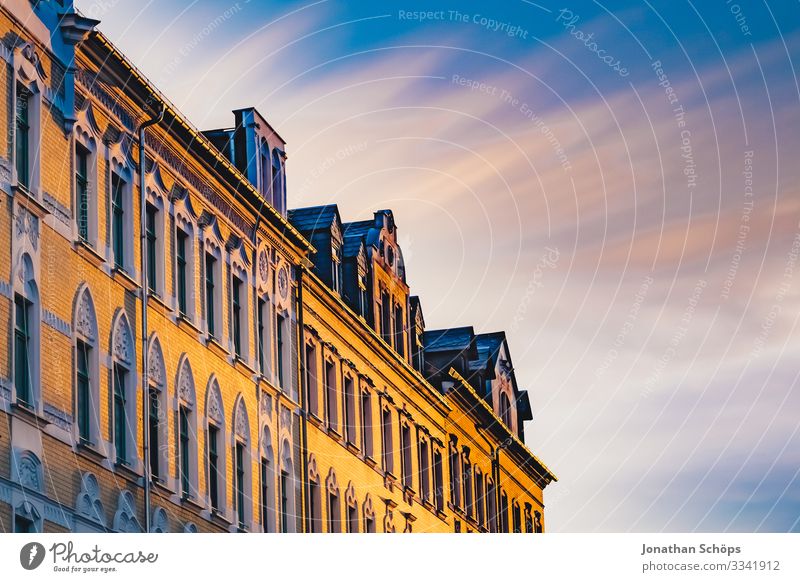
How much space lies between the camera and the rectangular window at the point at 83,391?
34.5 m

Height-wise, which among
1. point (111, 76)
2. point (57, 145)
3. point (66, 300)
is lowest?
point (66, 300)

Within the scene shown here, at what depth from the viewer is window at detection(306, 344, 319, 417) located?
48500 millimetres

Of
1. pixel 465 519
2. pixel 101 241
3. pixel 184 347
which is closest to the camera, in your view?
pixel 101 241

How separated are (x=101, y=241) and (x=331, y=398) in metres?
14.9

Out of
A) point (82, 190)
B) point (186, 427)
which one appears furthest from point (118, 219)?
point (186, 427)

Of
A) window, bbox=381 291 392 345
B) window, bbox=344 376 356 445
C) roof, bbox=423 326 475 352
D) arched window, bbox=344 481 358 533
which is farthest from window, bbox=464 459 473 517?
arched window, bbox=344 481 358 533

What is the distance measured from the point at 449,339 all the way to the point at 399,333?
8236 mm

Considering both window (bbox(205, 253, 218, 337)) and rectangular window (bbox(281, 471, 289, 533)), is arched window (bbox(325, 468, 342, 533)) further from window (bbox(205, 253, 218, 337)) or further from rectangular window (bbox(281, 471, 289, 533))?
window (bbox(205, 253, 218, 337))

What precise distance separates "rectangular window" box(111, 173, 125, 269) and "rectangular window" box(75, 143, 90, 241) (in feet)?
4.31

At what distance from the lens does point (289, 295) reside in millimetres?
47625

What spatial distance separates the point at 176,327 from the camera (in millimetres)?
39594

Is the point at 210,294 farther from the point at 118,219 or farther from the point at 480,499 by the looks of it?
the point at 480,499

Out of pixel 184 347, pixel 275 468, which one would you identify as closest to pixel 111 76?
pixel 184 347

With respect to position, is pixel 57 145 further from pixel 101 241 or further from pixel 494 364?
pixel 494 364
